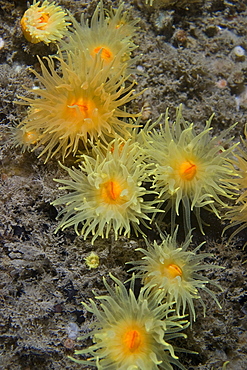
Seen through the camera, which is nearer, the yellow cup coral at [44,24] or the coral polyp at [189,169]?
the coral polyp at [189,169]

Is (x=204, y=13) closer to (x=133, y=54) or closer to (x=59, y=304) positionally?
(x=133, y=54)

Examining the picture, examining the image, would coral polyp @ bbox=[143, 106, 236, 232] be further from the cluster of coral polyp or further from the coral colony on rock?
the cluster of coral polyp

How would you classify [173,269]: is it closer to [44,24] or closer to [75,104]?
[75,104]

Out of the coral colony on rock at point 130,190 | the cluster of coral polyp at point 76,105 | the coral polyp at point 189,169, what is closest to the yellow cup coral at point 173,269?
the coral colony on rock at point 130,190

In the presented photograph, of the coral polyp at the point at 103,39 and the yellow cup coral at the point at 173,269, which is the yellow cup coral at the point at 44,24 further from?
the yellow cup coral at the point at 173,269

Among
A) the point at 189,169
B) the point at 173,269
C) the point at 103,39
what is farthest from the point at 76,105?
the point at 173,269

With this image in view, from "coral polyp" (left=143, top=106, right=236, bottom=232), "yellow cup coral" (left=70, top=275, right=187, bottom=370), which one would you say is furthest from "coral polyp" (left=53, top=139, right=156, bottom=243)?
"yellow cup coral" (left=70, top=275, right=187, bottom=370)
